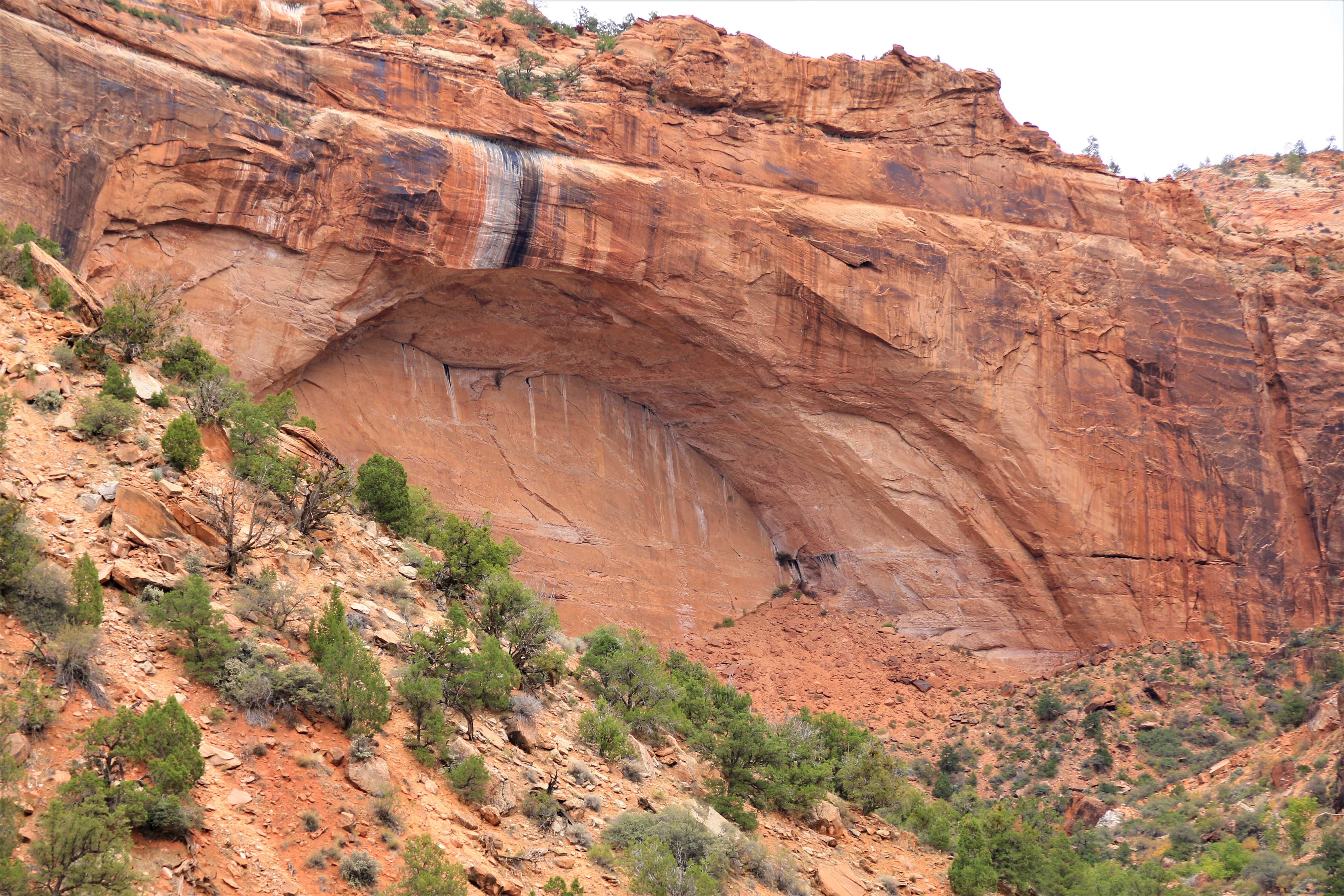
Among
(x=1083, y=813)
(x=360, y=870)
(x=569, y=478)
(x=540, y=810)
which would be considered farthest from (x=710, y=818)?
(x=569, y=478)

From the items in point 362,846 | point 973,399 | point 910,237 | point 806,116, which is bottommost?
point 362,846

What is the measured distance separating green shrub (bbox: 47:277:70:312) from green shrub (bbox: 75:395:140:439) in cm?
211

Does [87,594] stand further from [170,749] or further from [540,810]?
[540,810]

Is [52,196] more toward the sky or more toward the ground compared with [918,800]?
more toward the sky

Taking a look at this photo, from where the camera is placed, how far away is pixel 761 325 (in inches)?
1104

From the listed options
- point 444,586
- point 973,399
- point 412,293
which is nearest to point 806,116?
point 973,399

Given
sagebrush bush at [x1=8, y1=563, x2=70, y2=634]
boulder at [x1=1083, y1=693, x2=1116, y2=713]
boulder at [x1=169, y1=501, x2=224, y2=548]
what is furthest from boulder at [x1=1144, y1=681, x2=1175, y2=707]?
sagebrush bush at [x1=8, y1=563, x2=70, y2=634]

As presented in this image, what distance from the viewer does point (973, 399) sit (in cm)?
2952

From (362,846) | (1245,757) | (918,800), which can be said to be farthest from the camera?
(1245,757)

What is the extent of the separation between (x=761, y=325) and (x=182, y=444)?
59.9 ft

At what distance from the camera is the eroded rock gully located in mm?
23875

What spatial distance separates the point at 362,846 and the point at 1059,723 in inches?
930

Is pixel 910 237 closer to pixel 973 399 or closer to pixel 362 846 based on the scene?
pixel 973 399

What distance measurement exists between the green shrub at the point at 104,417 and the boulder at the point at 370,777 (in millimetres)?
5137
